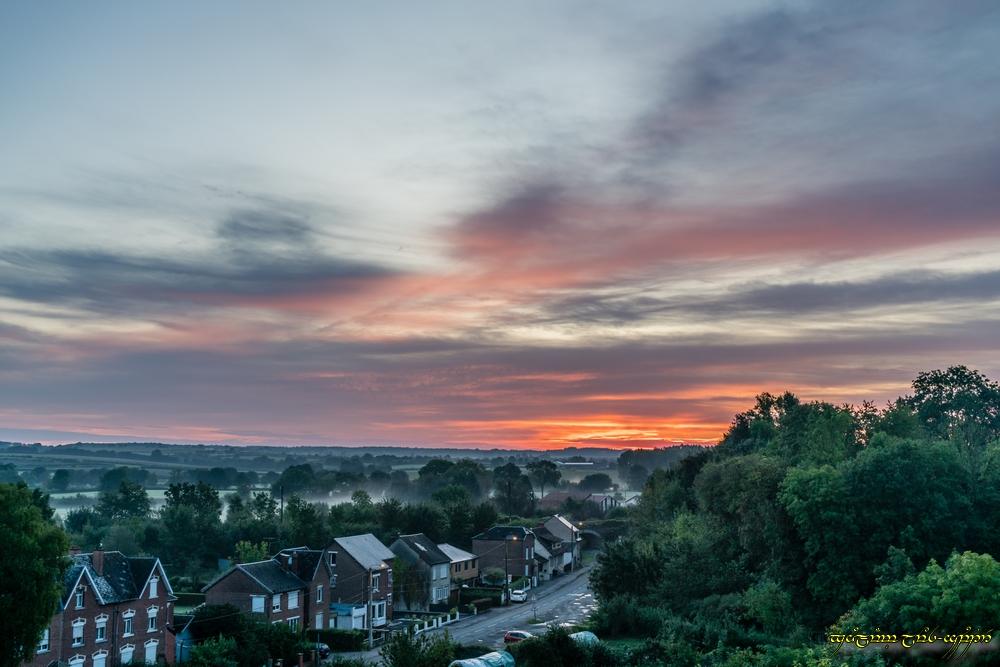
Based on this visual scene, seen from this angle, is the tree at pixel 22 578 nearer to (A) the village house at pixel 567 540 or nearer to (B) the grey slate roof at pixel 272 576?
(B) the grey slate roof at pixel 272 576

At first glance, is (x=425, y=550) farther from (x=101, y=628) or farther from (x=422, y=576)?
(x=101, y=628)

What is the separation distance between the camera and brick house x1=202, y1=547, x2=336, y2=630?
225 feet

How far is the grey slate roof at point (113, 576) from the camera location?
56344 mm

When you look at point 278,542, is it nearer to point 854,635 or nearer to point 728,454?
point 728,454

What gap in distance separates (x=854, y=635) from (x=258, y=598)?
4980 cm

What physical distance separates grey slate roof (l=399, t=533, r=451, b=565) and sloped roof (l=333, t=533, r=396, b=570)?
4.01 meters

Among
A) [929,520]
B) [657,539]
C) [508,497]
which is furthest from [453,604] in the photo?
[508,497]

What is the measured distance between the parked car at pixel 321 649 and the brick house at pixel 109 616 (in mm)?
9957

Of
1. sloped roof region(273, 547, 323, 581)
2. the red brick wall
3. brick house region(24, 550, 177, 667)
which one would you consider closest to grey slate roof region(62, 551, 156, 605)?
brick house region(24, 550, 177, 667)

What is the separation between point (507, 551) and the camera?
110m

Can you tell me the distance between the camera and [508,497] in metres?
175

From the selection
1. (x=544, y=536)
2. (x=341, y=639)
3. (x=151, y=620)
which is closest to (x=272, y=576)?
(x=341, y=639)

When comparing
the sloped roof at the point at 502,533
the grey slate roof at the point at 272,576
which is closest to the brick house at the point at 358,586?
the grey slate roof at the point at 272,576

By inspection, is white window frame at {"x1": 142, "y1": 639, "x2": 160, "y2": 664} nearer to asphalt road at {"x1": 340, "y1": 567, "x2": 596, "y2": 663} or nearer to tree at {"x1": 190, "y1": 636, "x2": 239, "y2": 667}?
tree at {"x1": 190, "y1": 636, "x2": 239, "y2": 667}
